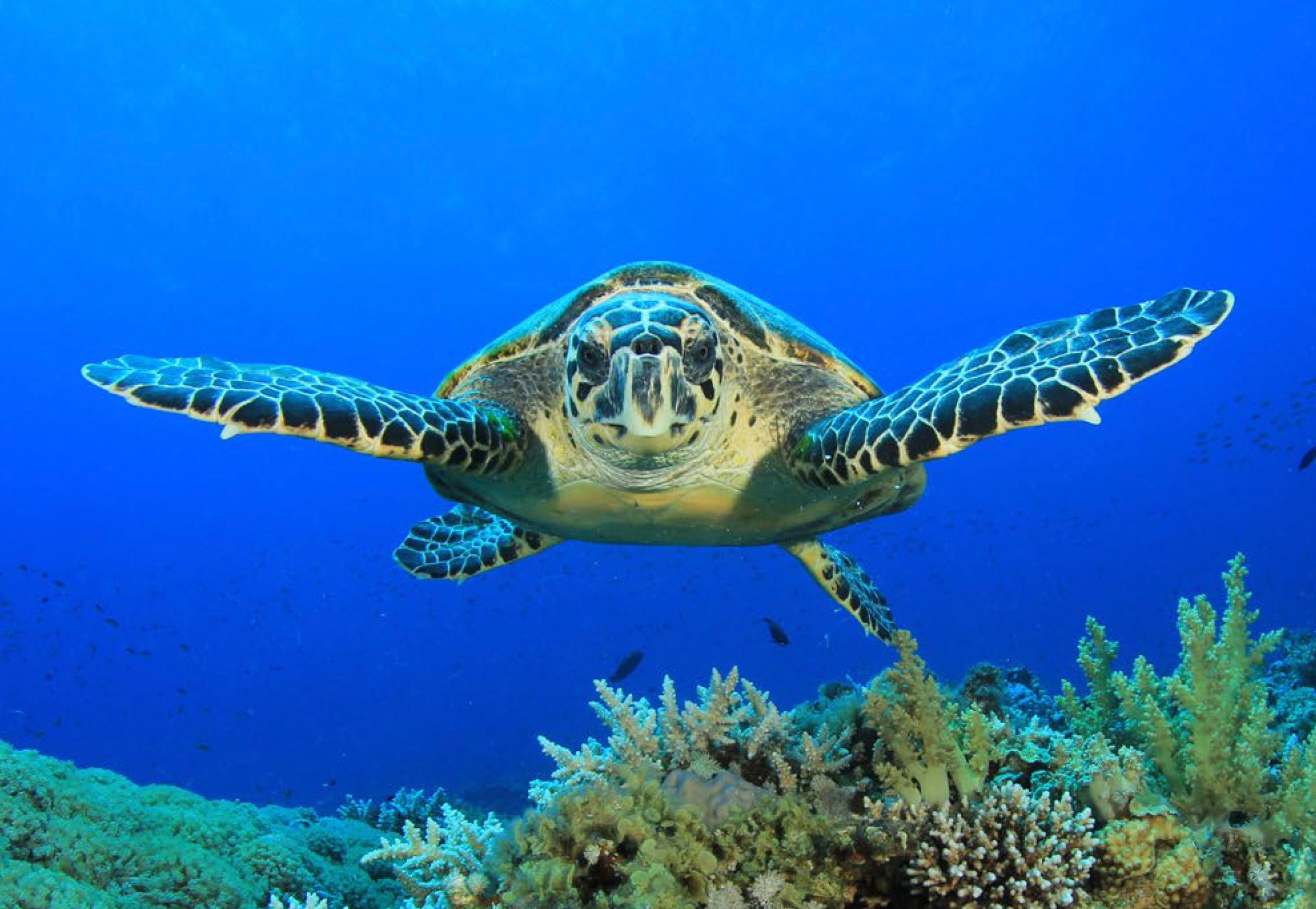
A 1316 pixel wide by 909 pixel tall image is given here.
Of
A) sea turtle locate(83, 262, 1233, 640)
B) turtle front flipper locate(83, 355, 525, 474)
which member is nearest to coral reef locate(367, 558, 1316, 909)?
sea turtle locate(83, 262, 1233, 640)

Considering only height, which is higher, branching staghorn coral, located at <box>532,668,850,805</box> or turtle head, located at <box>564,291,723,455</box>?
turtle head, located at <box>564,291,723,455</box>

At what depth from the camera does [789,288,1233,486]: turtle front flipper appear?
2693mm

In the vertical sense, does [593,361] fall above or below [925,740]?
above

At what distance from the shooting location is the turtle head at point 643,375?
11.3ft

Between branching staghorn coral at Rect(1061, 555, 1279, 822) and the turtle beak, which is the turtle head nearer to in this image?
the turtle beak

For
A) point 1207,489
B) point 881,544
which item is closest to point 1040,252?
point 881,544

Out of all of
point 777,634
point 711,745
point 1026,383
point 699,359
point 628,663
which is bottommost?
point 711,745

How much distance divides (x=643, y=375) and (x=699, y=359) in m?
0.54

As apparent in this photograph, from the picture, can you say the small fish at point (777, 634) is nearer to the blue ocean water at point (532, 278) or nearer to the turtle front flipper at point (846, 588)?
the turtle front flipper at point (846, 588)

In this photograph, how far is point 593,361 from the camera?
3848 millimetres

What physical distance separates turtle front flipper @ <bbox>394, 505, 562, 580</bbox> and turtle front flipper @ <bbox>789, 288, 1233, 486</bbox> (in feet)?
11.0

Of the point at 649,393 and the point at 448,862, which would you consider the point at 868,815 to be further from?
the point at 649,393

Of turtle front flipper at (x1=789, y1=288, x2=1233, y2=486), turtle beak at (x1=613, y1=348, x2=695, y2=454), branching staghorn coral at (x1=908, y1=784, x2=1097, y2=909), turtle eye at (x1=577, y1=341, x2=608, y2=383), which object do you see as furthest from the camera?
turtle eye at (x1=577, y1=341, x2=608, y2=383)

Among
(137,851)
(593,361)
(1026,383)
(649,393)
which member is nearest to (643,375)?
(649,393)
